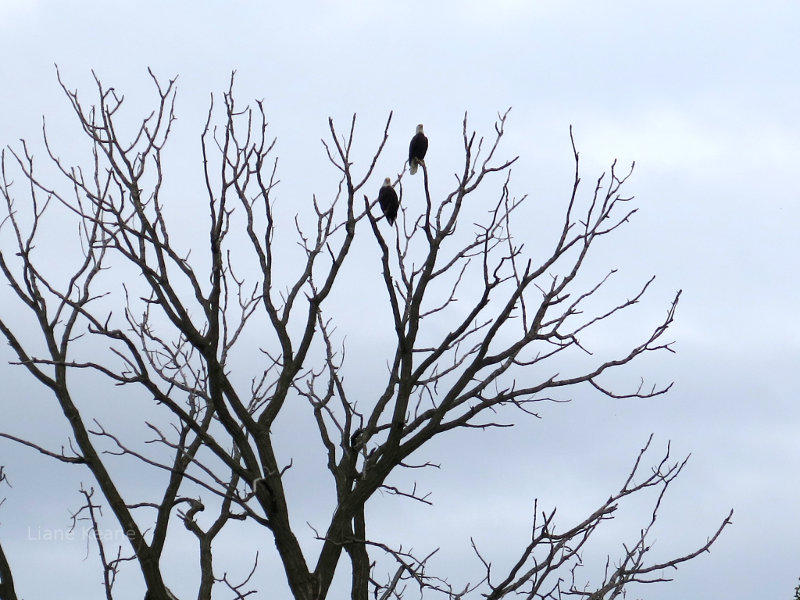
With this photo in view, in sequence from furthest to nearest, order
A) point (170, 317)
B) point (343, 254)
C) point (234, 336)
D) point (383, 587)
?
point (234, 336) → point (383, 587) → point (343, 254) → point (170, 317)

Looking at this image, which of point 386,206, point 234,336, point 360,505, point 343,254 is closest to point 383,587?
point 360,505

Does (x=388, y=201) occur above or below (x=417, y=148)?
below

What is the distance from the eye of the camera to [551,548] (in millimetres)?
5566

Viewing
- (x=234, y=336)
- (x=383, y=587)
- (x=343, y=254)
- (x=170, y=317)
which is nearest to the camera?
(x=170, y=317)

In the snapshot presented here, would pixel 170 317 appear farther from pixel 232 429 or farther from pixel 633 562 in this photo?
pixel 633 562

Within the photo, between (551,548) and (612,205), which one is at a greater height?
(612,205)

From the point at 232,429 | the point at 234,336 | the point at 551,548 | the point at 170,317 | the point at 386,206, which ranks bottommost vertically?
the point at 551,548

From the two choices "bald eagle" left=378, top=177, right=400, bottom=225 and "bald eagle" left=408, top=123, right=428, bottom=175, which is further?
"bald eagle" left=408, top=123, right=428, bottom=175

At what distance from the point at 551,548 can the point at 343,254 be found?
2.00 m

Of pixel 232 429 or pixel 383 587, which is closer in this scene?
pixel 232 429

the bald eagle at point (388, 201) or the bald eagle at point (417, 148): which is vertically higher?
the bald eagle at point (417, 148)

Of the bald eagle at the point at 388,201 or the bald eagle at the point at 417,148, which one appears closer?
the bald eagle at the point at 388,201

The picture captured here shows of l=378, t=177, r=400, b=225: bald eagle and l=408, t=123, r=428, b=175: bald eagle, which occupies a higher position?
l=408, t=123, r=428, b=175: bald eagle

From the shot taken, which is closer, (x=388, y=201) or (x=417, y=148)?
(x=388, y=201)
